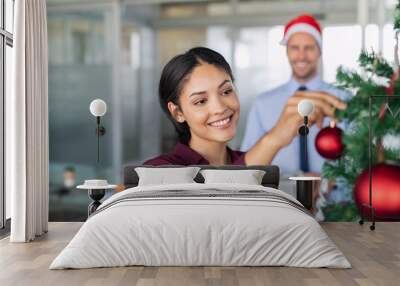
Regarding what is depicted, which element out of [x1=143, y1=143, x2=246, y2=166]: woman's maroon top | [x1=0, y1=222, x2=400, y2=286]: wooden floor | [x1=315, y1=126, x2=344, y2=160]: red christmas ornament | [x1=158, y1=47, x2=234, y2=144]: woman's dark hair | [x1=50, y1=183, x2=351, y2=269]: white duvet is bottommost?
[x1=0, y1=222, x2=400, y2=286]: wooden floor

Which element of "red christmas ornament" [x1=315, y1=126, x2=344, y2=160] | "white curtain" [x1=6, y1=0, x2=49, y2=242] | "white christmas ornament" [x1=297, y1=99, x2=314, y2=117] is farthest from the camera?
"red christmas ornament" [x1=315, y1=126, x2=344, y2=160]

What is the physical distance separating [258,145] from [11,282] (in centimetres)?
367

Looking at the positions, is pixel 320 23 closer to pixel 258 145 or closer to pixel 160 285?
pixel 258 145

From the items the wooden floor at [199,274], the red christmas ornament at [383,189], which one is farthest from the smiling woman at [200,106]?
the wooden floor at [199,274]

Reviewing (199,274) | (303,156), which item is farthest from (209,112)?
(199,274)

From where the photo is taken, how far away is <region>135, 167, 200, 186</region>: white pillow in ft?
19.8

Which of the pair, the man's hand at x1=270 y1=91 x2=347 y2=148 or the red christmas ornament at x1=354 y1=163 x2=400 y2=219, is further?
the man's hand at x1=270 y1=91 x2=347 y2=148

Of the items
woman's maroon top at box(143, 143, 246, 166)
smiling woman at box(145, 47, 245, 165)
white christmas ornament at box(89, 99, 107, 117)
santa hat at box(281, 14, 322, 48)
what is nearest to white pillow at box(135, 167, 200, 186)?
woman's maroon top at box(143, 143, 246, 166)

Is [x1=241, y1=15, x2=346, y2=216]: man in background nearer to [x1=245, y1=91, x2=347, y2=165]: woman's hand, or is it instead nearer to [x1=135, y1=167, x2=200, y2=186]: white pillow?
[x1=245, y1=91, x2=347, y2=165]: woman's hand

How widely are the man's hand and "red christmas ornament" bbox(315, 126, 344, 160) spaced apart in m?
0.14

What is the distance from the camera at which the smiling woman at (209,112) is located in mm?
6574

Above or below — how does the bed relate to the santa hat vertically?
below

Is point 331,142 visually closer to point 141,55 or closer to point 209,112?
point 209,112

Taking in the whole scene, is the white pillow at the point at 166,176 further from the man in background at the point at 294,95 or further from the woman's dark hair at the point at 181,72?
the man in background at the point at 294,95
